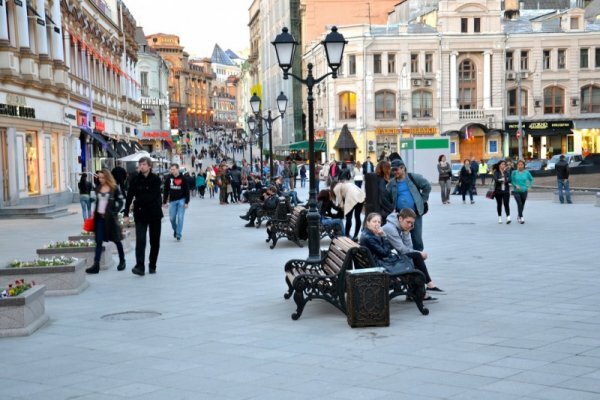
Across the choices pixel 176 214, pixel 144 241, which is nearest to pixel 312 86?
pixel 144 241

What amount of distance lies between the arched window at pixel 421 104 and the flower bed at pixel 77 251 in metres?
52.1

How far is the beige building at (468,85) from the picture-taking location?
2475 inches

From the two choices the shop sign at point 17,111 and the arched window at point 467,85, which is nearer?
the shop sign at point 17,111

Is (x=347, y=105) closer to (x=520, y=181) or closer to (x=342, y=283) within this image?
(x=520, y=181)


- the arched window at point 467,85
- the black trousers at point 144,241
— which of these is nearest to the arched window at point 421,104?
the arched window at point 467,85

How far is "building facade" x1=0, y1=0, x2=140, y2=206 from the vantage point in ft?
90.1

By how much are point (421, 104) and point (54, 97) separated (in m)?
37.0

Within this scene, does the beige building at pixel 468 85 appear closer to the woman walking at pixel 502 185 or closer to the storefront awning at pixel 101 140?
the storefront awning at pixel 101 140

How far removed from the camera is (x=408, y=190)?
12.0 metres

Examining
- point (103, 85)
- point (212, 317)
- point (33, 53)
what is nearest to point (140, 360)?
point (212, 317)

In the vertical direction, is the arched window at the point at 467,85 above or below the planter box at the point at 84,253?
above

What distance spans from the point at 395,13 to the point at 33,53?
52.5 meters

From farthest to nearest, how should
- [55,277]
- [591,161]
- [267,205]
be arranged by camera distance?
[591,161], [267,205], [55,277]

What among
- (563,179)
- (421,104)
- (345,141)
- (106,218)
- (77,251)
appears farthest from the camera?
(421,104)
